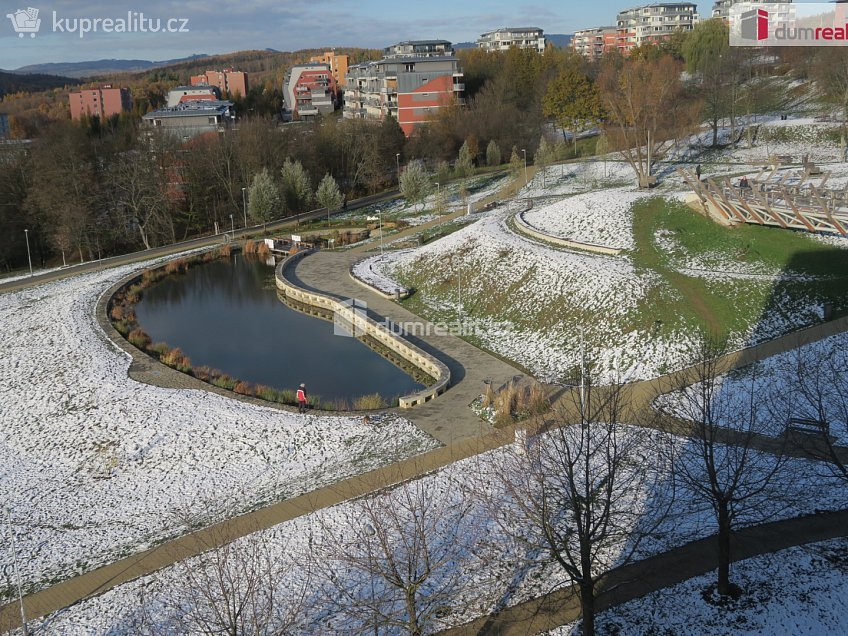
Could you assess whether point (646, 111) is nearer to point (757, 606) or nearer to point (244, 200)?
point (244, 200)

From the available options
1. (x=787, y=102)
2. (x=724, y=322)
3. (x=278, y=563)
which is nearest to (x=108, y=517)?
(x=278, y=563)

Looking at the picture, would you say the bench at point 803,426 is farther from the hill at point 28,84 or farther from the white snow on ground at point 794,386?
the hill at point 28,84

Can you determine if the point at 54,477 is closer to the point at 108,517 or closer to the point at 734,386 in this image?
the point at 108,517

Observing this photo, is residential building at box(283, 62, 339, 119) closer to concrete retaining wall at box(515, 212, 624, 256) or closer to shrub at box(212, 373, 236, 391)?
concrete retaining wall at box(515, 212, 624, 256)

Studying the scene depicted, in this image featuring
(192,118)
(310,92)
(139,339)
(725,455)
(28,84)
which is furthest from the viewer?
(28,84)

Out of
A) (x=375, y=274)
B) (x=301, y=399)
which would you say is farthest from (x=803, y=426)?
(x=375, y=274)

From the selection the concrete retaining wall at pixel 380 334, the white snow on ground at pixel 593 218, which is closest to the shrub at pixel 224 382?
the concrete retaining wall at pixel 380 334

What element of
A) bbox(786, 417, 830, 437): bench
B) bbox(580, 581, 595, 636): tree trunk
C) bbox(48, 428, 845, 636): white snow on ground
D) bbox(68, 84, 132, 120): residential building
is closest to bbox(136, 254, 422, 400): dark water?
bbox(48, 428, 845, 636): white snow on ground
